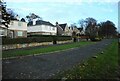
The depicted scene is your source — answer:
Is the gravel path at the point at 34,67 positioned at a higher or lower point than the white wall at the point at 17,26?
lower

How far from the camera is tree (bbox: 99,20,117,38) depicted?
140m

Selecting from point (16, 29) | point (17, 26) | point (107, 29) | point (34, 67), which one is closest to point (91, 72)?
point (34, 67)

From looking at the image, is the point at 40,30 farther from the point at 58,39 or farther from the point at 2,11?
the point at 2,11

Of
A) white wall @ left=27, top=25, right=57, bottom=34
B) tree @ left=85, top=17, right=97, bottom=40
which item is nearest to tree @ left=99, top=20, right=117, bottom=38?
tree @ left=85, top=17, right=97, bottom=40

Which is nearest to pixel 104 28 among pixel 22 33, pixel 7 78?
pixel 22 33

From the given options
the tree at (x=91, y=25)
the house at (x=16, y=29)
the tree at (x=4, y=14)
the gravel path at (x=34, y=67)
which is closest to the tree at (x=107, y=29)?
the tree at (x=91, y=25)

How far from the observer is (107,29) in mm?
141375

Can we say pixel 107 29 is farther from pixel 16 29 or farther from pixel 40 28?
pixel 16 29

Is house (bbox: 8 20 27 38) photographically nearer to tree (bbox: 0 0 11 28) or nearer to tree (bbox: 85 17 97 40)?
tree (bbox: 0 0 11 28)

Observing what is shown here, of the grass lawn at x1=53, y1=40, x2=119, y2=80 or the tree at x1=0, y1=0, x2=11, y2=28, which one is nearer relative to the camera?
→ the grass lawn at x1=53, y1=40, x2=119, y2=80

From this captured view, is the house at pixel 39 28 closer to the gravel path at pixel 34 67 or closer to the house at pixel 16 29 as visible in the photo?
the house at pixel 16 29

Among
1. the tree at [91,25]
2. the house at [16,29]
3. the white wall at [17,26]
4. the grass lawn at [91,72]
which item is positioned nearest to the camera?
the grass lawn at [91,72]

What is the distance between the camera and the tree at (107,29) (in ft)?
460

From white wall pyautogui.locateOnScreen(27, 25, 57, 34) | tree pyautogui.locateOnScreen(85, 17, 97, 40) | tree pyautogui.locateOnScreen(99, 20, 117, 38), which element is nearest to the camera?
white wall pyautogui.locateOnScreen(27, 25, 57, 34)
